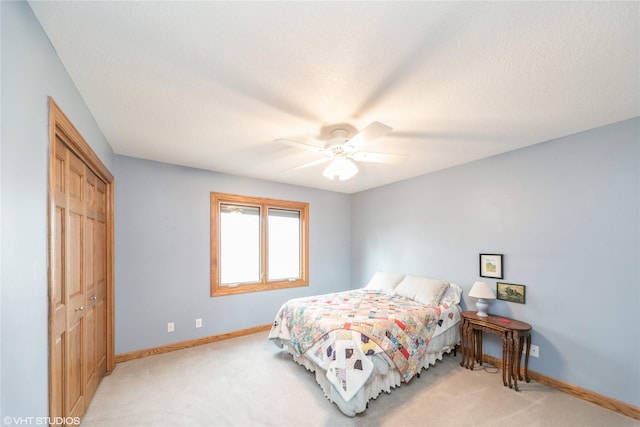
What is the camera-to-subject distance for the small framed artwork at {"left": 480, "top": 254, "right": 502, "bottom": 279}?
10.0 ft

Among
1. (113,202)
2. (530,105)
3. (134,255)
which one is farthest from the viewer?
(134,255)

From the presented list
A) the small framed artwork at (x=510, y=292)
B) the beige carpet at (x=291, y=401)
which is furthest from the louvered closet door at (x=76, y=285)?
the small framed artwork at (x=510, y=292)

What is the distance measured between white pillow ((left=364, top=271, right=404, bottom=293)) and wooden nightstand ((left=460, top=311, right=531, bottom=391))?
101 cm

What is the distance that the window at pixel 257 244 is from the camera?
3.89 metres

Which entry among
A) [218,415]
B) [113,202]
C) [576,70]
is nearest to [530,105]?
[576,70]

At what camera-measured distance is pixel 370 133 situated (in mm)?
1957

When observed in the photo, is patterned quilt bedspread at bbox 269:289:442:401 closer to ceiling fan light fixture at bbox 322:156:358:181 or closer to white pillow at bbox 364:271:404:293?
white pillow at bbox 364:271:404:293

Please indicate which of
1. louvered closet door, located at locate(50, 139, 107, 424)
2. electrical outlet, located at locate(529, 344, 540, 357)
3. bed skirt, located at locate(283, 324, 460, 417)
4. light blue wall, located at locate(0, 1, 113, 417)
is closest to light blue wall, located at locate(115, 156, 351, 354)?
louvered closet door, located at locate(50, 139, 107, 424)

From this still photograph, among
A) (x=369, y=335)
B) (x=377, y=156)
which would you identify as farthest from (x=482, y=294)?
(x=377, y=156)

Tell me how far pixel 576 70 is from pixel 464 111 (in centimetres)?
64

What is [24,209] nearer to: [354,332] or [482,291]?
[354,332]

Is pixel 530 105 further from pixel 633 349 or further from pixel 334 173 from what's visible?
pixel 633 349

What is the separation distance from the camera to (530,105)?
6.59 feet

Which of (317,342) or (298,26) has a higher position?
(298,26)
